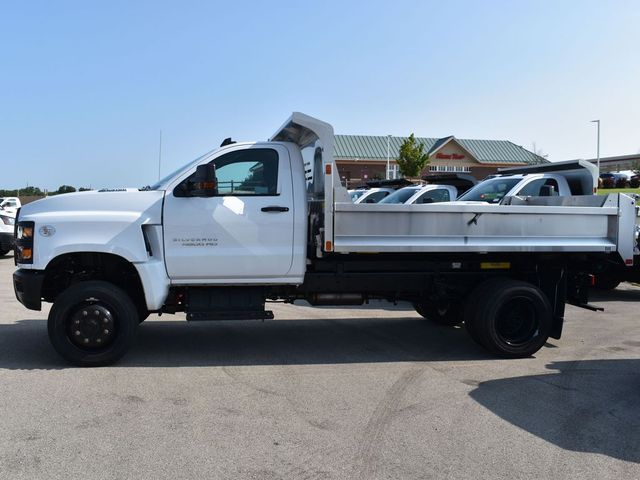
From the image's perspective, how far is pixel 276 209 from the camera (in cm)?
650

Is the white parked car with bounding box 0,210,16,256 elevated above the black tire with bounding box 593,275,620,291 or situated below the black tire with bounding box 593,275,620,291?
above

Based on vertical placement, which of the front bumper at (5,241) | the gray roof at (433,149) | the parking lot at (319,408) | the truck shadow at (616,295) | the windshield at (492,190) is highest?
the gray roof at (433,149)

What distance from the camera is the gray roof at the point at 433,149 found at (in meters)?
57.6

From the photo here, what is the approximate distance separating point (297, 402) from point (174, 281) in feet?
6.62

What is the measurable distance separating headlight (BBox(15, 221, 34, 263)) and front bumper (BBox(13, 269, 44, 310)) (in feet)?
0.48

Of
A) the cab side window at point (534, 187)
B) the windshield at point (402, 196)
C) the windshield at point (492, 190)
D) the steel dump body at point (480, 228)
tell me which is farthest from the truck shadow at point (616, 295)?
the windshield at point (402, 196)

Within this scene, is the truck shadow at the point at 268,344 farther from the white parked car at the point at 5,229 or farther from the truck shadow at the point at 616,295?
the white parked car at the point at 5,229

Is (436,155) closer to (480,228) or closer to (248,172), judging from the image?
(480,228)

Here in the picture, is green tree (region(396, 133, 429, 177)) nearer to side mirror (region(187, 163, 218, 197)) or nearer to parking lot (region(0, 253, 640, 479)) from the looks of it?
parking lot (region(0, 253, 640, 479))

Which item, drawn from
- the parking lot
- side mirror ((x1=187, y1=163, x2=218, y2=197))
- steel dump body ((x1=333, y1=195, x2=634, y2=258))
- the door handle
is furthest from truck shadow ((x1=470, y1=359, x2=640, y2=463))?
side mirror ((x1=187, y1=163, x2=218, y2=197))

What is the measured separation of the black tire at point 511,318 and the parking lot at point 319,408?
20cm

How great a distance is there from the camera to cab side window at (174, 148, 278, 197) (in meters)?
6.56

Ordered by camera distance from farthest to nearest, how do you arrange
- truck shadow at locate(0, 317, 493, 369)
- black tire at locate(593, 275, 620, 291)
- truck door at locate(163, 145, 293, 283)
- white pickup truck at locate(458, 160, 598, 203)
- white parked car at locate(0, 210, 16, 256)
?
white parked car at locate(0, 210, 16, 256) → black tire at locate(593, 275, 620, 291) → white pickup truck at locate(458, 160, 598, 203) → truck shadow at locate(0, 317, 493, 369) → truck door at locate(163, 145, 293, 283)

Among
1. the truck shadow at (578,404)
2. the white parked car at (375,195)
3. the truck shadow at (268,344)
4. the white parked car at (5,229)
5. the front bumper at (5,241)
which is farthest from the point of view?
the white parked car at (375,195)
